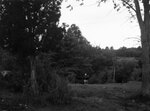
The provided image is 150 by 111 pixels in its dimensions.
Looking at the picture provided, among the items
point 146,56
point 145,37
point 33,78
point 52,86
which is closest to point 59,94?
point 52,86

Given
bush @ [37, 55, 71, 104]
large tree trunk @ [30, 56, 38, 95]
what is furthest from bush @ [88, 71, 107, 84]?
large tree trunk @ [30, 56, 38, 95]

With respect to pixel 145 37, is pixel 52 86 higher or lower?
lower

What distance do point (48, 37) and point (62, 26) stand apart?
0.91 m

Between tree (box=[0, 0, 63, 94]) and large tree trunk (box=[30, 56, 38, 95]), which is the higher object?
tree (box=[0, 0, 63, 94])

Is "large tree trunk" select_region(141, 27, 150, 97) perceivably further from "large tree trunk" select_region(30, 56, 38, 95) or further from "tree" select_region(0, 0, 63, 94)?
"large tree trunk" select_region(30, 56, 38, 95)

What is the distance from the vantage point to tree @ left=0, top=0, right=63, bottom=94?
945 centimetres

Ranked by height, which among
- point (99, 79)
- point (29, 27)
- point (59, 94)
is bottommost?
point (99, 79)

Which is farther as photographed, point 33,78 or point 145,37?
point 145,37

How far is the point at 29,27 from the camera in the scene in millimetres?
9656

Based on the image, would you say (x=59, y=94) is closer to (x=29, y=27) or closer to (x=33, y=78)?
(x=33, y=78)

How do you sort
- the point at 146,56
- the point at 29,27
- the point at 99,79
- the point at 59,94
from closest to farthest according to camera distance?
the point at 59,94 < the point at 29,27 < the point at 146,56 < the point at 99,79

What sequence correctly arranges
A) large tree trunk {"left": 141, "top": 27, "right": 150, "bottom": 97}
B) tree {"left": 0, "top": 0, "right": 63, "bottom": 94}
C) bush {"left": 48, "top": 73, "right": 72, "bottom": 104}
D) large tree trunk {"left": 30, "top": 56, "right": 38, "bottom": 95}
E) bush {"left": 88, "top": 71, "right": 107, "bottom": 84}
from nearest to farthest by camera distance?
bush {"left": 48, "top": 73, "right": 72, "bottom": 104} < tree {"left": 0, "top": 0, "right": 63, "bottom": 94} < large tree trunk {"left": 30, "top": 56, "right": 38, "bottom": 95} < large tree trunk {"left": 141, "top": 27, "right": 150, "bottom": 97} < bush {"left": 88, "top": 71, "right": 107, "bottom": 84}

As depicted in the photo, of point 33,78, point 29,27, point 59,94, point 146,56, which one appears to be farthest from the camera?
point 146,56

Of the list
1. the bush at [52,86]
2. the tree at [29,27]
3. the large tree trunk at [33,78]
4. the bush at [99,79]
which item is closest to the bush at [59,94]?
the bush at [52,86]
